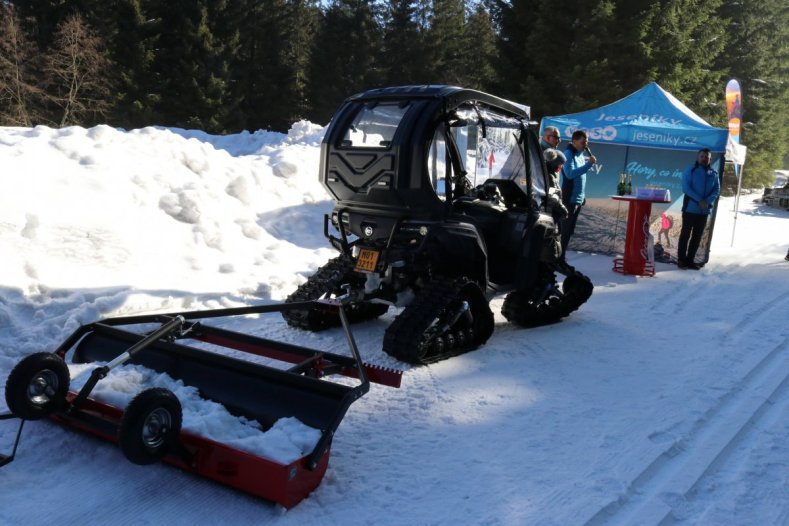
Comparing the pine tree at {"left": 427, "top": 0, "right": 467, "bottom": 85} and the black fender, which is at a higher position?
the pine tree at {"left": 427, "top": 0, "right": 467, "bottom": 85}

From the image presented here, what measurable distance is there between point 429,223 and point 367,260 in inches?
24.3

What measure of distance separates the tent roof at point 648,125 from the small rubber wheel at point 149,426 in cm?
962

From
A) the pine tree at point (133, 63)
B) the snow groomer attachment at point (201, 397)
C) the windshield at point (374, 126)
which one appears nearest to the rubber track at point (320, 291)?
the windshield at point (374, 126)

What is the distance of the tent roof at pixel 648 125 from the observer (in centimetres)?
1034

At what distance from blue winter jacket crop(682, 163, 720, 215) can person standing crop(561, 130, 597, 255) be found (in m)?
1.94

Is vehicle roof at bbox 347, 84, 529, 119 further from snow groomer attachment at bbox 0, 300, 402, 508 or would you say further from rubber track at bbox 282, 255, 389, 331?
snow groomer attachment at bbox 0, 300, 402, 508

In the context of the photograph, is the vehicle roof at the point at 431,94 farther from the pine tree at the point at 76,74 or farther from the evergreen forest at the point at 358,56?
the pine tree at the point at 76,74

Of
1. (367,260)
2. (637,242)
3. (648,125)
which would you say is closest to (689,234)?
(637,242)

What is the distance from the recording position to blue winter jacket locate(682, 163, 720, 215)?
10188 millimetres

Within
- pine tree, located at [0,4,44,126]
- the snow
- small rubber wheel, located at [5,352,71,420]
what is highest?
pine tree, located at [0,4,44,126]

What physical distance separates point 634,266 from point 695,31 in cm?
2172

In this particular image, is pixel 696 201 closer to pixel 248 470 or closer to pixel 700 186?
pixel 700 186

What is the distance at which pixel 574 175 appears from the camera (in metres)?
9.38

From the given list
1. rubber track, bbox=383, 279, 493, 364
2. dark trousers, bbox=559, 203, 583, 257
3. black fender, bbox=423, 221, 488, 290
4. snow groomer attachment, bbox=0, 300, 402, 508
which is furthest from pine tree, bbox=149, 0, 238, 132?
snow groomer attachment, bbox=0, 300, 402, 508
